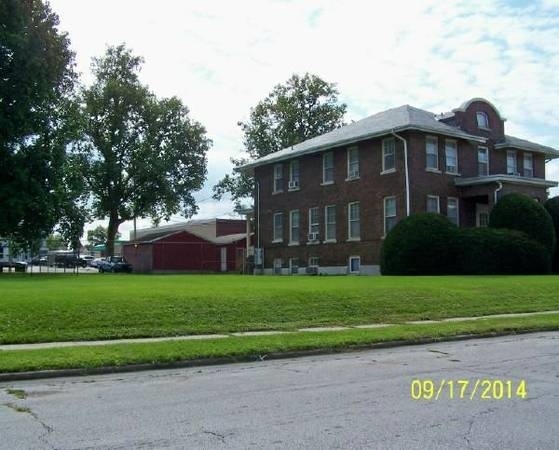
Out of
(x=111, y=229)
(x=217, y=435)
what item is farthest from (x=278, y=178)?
(x=217, y=435)

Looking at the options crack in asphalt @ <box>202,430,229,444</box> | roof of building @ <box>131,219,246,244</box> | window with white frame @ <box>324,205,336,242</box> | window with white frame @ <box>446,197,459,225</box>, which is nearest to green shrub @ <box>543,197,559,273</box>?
window with white frame @ <box>446,197,459,225</box>

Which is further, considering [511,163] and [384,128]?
[511,163]

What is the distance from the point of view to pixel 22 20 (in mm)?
35938

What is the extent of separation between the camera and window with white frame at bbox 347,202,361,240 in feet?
121

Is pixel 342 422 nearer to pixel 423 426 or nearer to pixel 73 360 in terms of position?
pixel 423 426

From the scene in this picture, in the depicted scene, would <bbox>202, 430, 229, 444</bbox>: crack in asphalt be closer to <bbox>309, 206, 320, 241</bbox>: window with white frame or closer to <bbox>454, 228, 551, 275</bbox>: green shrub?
<bbox>454, 228, 551, 275</bbox>: green shrub

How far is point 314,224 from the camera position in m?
40.2

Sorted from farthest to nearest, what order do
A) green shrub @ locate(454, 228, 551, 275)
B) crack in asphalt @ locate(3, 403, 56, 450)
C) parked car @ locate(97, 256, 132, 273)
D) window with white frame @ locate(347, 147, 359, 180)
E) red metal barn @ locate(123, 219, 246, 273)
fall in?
red metal barn @ locate(123, 219, 246, 273) < parked car @ locate(97, 256, 132, 273) < window with white frame @ locate(347, 147, 359, 180) < green shrub @ locate(454, 228, 551, 275) < crack in asphalt @ locate(3, 403, 56, 450)

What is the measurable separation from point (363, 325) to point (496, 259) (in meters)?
15.4

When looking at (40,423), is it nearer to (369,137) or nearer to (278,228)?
(369,137)

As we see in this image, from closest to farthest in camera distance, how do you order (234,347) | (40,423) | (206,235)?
1. (40,423)
2. (234,347)
3. (206,235)

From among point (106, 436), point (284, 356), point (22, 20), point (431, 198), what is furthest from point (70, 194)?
point (106, 436)

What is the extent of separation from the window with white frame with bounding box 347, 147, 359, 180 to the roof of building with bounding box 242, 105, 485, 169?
0.65 meters

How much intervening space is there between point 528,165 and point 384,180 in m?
11.7
